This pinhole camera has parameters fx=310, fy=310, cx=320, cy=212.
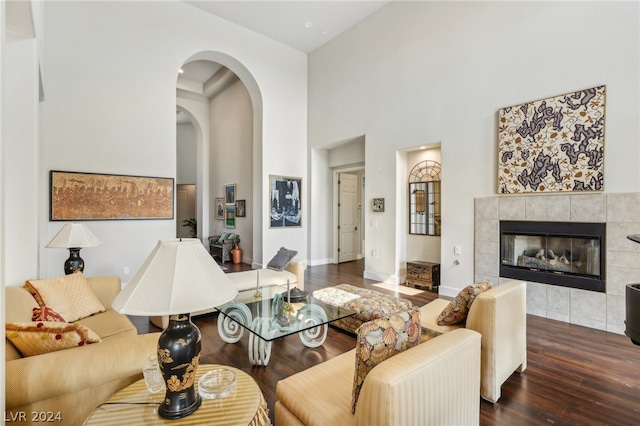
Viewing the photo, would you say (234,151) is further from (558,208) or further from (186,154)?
(558,208)

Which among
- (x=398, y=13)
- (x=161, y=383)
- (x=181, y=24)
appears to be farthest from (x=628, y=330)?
(x=181, y=24)

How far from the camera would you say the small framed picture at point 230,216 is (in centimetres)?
854

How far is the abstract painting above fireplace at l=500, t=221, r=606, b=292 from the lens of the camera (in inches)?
144

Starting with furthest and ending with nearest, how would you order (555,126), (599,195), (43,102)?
(43,102) → (555,126) → (599,195)

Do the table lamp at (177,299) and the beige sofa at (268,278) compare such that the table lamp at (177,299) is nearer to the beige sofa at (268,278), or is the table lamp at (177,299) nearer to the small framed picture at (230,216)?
the beige sofa at (268,278)

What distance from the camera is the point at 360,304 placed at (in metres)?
3.23

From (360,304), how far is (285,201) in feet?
14.7

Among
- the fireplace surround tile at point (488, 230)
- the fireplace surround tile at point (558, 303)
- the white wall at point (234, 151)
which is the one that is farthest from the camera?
the white wall at point (234, 151)

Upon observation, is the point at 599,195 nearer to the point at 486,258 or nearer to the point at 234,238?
the point at 486,258

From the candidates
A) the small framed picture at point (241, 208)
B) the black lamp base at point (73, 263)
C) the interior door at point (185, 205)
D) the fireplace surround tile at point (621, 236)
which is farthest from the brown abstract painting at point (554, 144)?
the interior door at point (185, 205)

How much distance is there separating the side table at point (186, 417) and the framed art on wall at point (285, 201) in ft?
18.9

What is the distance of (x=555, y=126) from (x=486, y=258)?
1.95m

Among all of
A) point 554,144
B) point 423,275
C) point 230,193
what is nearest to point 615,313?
point 554,144

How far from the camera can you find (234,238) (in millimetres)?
8125
